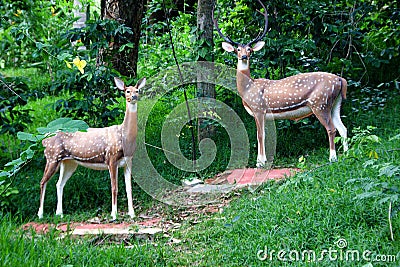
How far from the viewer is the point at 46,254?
4.50 m

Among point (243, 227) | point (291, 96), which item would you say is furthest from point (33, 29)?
point (243, 227)

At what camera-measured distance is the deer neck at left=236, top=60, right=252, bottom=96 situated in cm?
681

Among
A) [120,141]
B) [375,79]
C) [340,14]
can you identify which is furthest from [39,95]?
[375,79]

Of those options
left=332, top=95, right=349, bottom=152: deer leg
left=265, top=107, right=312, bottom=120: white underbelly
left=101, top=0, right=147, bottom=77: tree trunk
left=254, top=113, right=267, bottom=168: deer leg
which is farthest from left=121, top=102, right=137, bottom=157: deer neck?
left=332, top=95, right=349, bottom=152: deer leg

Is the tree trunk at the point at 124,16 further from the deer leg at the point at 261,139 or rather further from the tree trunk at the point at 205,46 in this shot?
the deer leg at the point at 261,139

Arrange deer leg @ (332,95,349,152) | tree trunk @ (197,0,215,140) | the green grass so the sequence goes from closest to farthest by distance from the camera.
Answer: the green grass
deer leg @ (332,95,349,152)
tree trunk @ (197,0,215,140)

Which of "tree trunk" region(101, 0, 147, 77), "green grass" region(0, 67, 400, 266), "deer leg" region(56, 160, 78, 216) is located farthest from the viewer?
"tree trunk" region(101, 0, 147, 77)

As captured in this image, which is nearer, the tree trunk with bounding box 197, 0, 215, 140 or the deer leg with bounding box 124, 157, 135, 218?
the deer leg with bounding box 124, 157, 135, 218

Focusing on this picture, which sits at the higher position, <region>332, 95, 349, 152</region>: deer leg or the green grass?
<region>332, 95, 349, 152</region>: deer leg

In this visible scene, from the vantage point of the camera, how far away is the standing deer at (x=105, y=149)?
20.2ft

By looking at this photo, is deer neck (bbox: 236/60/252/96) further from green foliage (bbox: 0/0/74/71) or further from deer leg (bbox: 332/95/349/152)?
green foliage (bbox: 0/0/74/71)

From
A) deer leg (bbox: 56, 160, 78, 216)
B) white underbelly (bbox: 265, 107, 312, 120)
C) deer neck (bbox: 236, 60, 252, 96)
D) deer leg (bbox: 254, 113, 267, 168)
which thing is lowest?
deer leg (bbox: 56, 160, 78, 216)

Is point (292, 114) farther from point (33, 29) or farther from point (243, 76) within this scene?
point (33, 29)

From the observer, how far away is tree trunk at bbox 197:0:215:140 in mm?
7410
